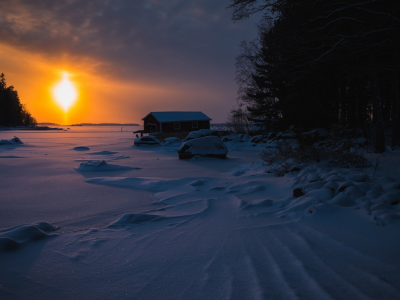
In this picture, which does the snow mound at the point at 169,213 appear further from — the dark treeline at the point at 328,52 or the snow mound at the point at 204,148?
the snow mound at the point at 204,148

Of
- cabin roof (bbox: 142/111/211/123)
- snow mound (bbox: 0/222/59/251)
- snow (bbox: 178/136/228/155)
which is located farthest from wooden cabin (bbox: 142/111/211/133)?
snow mound (bbox: 0/222/59/251)

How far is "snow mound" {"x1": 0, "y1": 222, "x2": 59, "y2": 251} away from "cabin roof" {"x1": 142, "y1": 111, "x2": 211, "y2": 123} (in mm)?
37061

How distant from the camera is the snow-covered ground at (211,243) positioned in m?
1.95

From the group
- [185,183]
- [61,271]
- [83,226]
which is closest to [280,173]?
[185,183]

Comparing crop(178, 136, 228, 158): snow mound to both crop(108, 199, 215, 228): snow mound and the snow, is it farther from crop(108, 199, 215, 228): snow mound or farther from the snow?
crop(108, 199, 215, 228): snow mound

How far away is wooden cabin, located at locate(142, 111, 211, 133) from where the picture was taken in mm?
40188

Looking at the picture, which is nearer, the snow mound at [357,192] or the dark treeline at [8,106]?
the snow mound at [357,192]

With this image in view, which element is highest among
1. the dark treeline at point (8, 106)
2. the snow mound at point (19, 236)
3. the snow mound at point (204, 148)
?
the dark treeline at point (8, 106)

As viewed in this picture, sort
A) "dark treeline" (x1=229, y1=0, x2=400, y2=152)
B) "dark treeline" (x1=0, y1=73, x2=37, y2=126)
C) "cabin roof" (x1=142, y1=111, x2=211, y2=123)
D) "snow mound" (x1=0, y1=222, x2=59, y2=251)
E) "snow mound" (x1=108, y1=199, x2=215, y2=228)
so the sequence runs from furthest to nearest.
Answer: "dark treeline" (x1=0, y1=73, x2=37, y2=126) < "cabin roof" (x1=142, y1=111, x2=211, y2=123) < "dark treeline" (x1=229, y1=0, x2=400, y2=152) < "snow mound" (x1=108, y1=199, x2=215, y2=228) < "snow mound" (x1=0, y1=222, x2=59, y2=251)


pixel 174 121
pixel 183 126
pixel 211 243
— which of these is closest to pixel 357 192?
pixel 211 243

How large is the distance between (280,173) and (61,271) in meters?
5.02

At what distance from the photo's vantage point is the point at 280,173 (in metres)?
6.06

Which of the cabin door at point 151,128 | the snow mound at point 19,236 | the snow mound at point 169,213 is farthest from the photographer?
the cabin door at point 151,128

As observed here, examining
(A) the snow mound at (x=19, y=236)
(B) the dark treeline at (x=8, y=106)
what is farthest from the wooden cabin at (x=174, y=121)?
(B) the dark treeline at (x=8, y=106)
